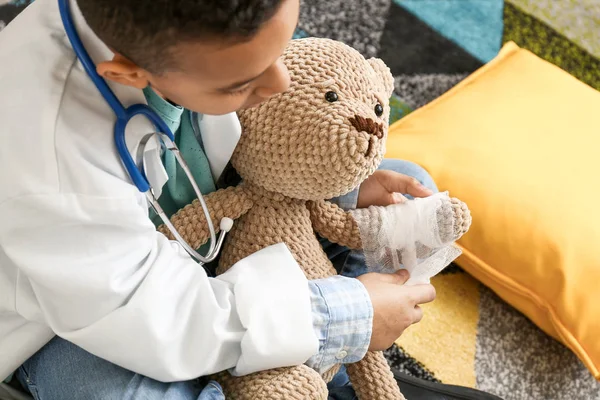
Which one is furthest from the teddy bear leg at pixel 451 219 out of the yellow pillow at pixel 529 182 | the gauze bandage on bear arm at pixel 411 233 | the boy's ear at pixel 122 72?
the boy's ear at pixel 122 72

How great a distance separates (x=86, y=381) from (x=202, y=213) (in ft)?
0.68

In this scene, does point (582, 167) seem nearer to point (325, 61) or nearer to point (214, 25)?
point (325, 61)

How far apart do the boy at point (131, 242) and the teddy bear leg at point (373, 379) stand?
4 centimetres

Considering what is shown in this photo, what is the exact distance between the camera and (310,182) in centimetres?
70

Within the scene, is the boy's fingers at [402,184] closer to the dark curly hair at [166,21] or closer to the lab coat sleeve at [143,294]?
the lab coat sleeve at [143,294]

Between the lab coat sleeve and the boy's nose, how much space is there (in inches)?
6.1

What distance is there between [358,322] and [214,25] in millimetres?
360

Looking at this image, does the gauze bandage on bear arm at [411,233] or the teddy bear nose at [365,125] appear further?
the gauze bandage on bear arm at [411,233]

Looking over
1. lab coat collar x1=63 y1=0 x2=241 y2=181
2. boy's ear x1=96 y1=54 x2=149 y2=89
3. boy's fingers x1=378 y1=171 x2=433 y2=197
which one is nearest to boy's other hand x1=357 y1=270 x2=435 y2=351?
boy's fingers x1=378 y1=171 x2=433 y2=197

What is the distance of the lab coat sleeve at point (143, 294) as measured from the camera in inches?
23.3

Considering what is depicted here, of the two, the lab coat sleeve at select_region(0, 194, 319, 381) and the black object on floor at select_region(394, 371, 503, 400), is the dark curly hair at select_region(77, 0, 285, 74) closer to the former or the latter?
the lab coat sleeve at select_region(0, 194, 319, 381)

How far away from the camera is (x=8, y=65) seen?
1.96 feet

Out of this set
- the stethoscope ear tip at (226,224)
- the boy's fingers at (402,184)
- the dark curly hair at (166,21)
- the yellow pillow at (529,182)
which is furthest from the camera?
the yellow pillow at (529,182)

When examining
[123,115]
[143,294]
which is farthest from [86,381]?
[123,115]
